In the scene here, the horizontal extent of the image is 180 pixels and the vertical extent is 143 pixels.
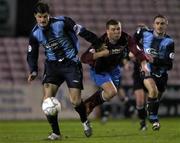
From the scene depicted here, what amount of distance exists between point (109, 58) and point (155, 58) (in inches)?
50.1

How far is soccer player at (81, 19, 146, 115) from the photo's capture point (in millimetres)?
13586

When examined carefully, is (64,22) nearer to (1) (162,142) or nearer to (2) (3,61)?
(1) (162,142)

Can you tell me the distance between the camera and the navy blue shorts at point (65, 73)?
1299cm

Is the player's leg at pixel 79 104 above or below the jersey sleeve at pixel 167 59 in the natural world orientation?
below

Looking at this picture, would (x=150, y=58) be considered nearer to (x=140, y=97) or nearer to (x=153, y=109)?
(x=153, y=109)

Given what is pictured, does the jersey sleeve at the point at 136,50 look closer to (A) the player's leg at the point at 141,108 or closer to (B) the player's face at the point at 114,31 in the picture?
(B) the player's face at the point at 114,31

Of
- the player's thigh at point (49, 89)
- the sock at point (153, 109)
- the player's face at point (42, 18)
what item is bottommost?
the sock at point (153, 109)

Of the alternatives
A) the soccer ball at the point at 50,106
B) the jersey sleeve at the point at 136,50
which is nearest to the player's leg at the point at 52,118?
the soccer ball at the point at 50,106

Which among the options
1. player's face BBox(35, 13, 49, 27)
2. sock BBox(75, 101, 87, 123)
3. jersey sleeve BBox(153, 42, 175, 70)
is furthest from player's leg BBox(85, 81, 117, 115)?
player's face BBox(35, 13, 49, 27)

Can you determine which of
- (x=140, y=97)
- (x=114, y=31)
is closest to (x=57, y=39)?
(x=114, y=31)

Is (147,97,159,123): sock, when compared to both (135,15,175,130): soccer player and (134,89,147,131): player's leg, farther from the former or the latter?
(134,89,147,131): player's leg

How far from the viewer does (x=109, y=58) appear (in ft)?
46.5

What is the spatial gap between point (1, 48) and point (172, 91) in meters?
6.83

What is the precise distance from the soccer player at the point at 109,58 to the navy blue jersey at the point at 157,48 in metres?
0.86
